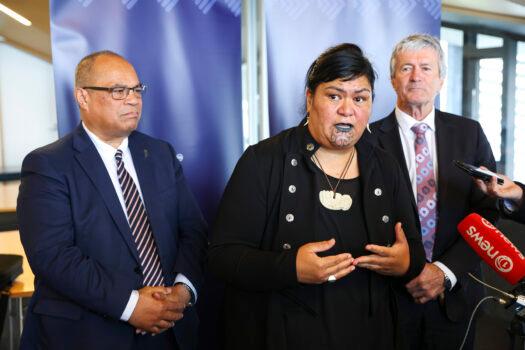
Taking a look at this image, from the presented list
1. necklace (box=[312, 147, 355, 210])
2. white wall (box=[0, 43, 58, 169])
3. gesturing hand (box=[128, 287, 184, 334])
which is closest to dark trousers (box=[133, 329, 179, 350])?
gesturing hand (box=[128, 287, 184, 334])

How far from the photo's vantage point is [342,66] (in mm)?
1771

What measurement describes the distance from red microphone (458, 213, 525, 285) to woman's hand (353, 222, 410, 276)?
11.2 inches

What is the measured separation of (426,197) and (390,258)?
2.18 feet

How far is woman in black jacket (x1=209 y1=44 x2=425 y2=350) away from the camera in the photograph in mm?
1739

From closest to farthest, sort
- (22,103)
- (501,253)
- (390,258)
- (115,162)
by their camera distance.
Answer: (390,258) < (501,253) < (115,162) < (22,103)

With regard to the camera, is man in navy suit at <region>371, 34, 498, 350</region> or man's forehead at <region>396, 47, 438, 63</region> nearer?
man in navy suit at <region>371, 34, 498, 350</region>

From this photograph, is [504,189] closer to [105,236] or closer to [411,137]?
[411,137]

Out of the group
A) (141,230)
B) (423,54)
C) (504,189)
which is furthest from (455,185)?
(141,230)

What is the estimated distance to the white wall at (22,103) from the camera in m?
5.07

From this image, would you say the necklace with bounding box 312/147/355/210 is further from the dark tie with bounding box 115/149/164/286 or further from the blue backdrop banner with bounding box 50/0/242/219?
the blue backdrop banner with bounding box 50/0/242/219

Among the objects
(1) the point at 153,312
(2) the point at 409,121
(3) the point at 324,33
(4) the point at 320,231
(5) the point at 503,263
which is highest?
(3) the point at 324,33

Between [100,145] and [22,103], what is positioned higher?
[22,103]

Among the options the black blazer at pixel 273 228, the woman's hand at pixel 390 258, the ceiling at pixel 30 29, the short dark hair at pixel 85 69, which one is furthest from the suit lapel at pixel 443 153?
the ceiling at pixel 30 29

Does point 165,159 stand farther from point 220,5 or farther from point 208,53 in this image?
point 220,5
